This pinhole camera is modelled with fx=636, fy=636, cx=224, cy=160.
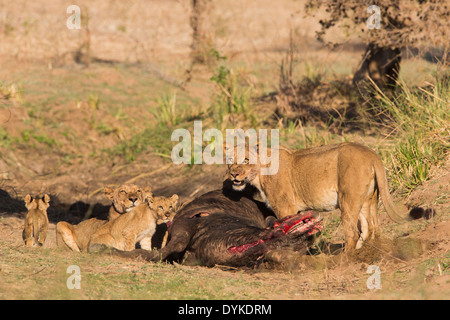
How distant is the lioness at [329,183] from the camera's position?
6070 mm

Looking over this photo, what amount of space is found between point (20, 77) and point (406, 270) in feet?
37.8

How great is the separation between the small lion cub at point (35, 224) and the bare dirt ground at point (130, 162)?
196 mm

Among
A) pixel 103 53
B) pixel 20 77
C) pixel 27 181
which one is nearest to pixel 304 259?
pixel 27 181

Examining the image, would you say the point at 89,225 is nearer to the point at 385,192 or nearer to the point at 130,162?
the point at 385,192

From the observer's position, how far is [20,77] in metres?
14.8

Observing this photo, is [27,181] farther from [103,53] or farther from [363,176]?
[103,53]

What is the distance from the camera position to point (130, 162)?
12.2m

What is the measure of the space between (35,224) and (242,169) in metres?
2.29
